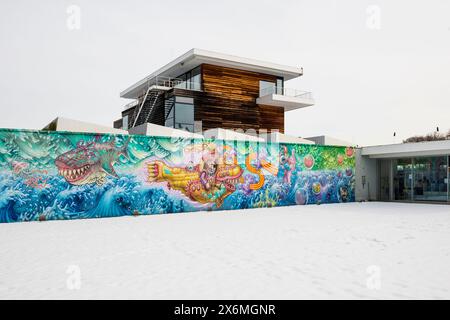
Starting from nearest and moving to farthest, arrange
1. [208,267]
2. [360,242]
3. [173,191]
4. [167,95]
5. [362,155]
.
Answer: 1. [208,267]
2. [360,242]
3. [173,191]
4. [362,155]
5. [167,95]

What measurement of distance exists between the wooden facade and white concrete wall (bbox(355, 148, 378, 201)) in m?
8.84

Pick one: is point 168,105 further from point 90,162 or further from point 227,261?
point 227,261

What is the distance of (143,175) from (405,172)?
48.6ft

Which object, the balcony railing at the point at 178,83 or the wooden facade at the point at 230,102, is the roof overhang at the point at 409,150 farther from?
the balcony railing at the point at 178,83

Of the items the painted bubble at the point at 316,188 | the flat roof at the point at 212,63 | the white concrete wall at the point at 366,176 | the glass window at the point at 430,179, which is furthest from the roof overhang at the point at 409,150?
the flat roof at the point at 212,63

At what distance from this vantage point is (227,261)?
5.89 meters

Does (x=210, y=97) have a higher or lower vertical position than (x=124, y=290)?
higher

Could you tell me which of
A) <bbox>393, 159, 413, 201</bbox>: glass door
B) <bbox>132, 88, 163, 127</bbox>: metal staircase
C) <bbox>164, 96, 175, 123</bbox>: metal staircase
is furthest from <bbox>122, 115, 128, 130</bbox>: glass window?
<bbox>393, 159, 413, 201</bbox>: glass door

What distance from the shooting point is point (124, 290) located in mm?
4438

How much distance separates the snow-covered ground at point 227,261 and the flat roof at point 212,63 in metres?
16.4

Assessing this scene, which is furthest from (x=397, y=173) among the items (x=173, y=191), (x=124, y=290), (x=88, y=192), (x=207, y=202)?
(x=124, y=290)

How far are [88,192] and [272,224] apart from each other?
6.35 m
